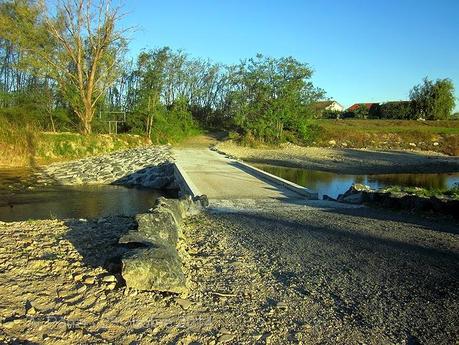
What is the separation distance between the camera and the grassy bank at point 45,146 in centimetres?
2455

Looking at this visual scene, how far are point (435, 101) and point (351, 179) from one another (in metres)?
47.7

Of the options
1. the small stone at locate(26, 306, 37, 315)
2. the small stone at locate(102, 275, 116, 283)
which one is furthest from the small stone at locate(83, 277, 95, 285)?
the small stone at locate(26, 306, 37, 315)

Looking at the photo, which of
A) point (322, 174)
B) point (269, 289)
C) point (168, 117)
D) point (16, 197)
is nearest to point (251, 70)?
point (168, 117)

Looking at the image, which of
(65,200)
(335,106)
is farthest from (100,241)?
(335,106)

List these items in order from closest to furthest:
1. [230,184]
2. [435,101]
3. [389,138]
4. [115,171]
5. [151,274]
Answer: [151,274] < [230,184] < [115,171] < [389,138] < [435,101]

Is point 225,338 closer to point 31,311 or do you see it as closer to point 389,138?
point 31,311

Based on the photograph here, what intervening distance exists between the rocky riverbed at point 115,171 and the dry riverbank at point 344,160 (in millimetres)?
8026

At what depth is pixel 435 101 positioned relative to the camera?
63.2 m

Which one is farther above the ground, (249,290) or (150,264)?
(150,264)

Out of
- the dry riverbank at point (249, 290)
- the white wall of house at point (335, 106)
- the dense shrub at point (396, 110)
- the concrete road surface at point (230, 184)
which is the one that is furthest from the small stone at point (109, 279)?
the white wall of house at point (335, 106)

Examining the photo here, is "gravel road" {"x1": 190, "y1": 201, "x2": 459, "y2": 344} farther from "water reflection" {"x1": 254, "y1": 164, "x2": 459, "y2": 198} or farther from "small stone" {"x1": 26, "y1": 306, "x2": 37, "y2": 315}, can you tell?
"water reflection" {"x1": 254, "y1": 164, "x2": 459, "y2": 198}

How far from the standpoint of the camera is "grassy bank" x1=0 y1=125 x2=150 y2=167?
80.5 ft

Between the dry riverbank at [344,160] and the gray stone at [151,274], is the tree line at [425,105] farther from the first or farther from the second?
the gray stone at [151,274]

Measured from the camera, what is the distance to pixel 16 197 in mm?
15570
